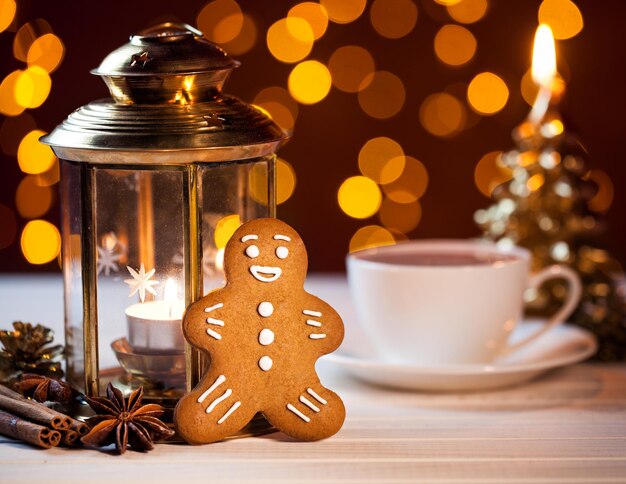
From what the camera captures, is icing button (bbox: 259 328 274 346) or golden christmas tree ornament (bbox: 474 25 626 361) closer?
icing button (bbox: 259 328 274 346)

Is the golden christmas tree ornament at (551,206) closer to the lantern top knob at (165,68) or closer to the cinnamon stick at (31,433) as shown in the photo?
the lantern top knob at (165,68)

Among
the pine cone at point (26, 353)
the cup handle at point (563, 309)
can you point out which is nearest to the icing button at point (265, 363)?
the pine cone at point (26, 353)

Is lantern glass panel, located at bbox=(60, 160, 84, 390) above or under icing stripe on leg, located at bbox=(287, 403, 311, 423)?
above

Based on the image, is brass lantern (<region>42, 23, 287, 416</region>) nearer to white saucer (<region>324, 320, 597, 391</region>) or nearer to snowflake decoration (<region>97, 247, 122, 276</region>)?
snowflake decoration (<region>97, 247, 122, 276</region>)

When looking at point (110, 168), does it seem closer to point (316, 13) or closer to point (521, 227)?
point (521, 227)

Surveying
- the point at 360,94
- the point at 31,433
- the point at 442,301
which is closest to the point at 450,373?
the point at 442,301

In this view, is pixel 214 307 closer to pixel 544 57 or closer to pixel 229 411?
pixel 229 411

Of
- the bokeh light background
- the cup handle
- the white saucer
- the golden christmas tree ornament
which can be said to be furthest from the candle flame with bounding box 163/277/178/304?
the bokeh light background

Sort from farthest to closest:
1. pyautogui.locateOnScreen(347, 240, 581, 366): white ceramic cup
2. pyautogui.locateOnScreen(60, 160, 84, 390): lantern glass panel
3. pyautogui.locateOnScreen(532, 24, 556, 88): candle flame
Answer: pyautogui.locateOnScreen(532, 24, 556, 88): candle flame
pyautogui.locateOnScreen(347, 240, 581, 366): white ceramic cup
pyautogui.locateOnScreen(60, 160, 84, 390): lantern glass panel
